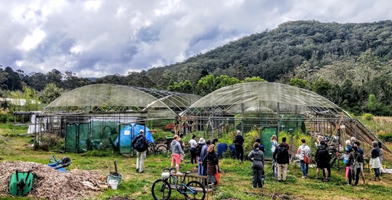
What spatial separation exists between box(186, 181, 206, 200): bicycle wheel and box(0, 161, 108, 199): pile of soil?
2828 mm

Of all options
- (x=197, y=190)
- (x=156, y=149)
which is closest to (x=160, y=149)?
(x=156, y=149)

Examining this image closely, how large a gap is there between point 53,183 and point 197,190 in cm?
415

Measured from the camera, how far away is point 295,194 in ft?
31.1

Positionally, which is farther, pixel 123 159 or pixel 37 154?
pixel 37 154

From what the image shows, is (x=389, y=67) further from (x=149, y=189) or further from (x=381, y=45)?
(x=149, y=189)

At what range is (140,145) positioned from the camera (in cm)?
1208

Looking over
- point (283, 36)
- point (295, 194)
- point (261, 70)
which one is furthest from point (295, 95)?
point (283, 36)

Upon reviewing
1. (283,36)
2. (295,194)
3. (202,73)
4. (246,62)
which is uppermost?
(283,36)

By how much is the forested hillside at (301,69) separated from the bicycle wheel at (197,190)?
31.1 m

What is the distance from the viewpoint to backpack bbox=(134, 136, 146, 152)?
1202cm

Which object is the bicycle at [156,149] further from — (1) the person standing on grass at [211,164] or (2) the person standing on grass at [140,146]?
(1) the person standing on grass at [211,164]

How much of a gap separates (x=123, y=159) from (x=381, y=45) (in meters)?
80.2

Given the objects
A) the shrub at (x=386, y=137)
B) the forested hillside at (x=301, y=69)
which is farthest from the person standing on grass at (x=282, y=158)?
the forested hillside at (x=301, y=69)

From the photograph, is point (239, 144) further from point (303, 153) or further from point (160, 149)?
point (160, 149)
